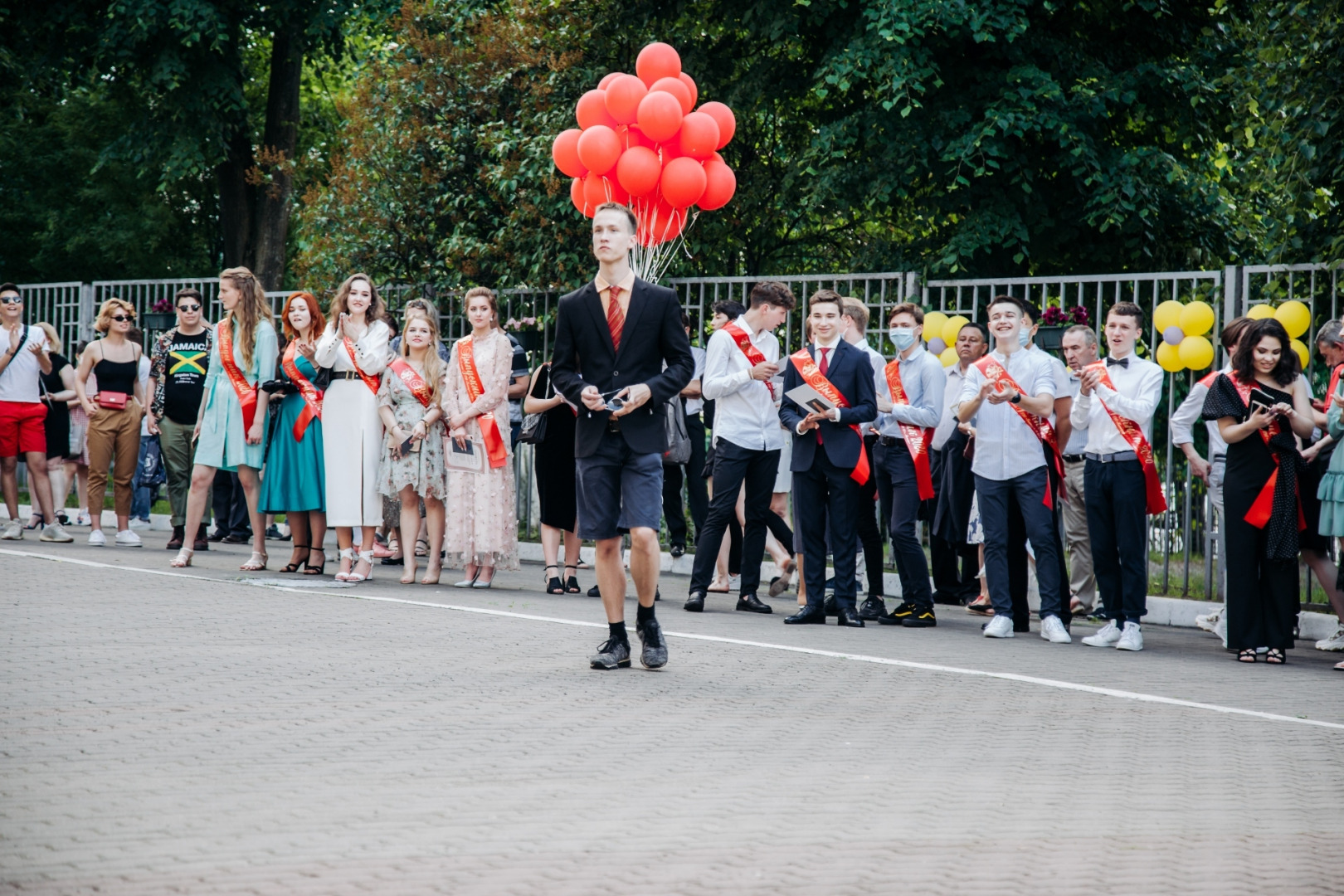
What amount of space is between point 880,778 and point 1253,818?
1.21 metres

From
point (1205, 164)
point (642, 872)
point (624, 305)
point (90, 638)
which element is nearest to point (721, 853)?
point (642, 872)

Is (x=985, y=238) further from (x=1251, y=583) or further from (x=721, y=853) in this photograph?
(x=721, y=853)

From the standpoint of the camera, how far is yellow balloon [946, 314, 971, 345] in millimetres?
12227

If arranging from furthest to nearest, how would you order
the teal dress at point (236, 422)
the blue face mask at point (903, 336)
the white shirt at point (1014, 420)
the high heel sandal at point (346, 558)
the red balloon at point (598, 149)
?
the red balloon at point (598, 149) → the teal dress at point (236, 422) → the high heel sandal at point (346, 558) → the blue face mask at point (903, 336) → the white shirt at point (1014, 420)

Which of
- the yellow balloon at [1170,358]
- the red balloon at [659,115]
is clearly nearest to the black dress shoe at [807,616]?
the yellow balloon at [1170,358]

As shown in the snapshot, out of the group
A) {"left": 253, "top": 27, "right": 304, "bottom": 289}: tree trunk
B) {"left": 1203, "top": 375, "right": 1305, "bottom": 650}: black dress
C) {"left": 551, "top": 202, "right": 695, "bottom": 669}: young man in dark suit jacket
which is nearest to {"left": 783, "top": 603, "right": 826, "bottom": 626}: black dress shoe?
{"left": 1203, "top": 375, "right": 1305, "bottom": 650}: black dress

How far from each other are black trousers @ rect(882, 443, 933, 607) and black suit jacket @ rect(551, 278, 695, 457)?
3.45 m

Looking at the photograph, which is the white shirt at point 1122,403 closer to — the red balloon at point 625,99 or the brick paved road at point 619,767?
the brick paved road at point 619,767

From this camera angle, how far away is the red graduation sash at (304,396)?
39.8 ft

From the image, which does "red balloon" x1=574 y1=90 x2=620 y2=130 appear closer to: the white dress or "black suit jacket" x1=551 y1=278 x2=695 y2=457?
the white dress

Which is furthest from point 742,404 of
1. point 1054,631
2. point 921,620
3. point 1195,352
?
point 1195,352

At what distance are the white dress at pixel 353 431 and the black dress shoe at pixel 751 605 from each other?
2804 mm

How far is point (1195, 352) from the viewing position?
1095 centimetres

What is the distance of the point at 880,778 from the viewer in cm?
557
